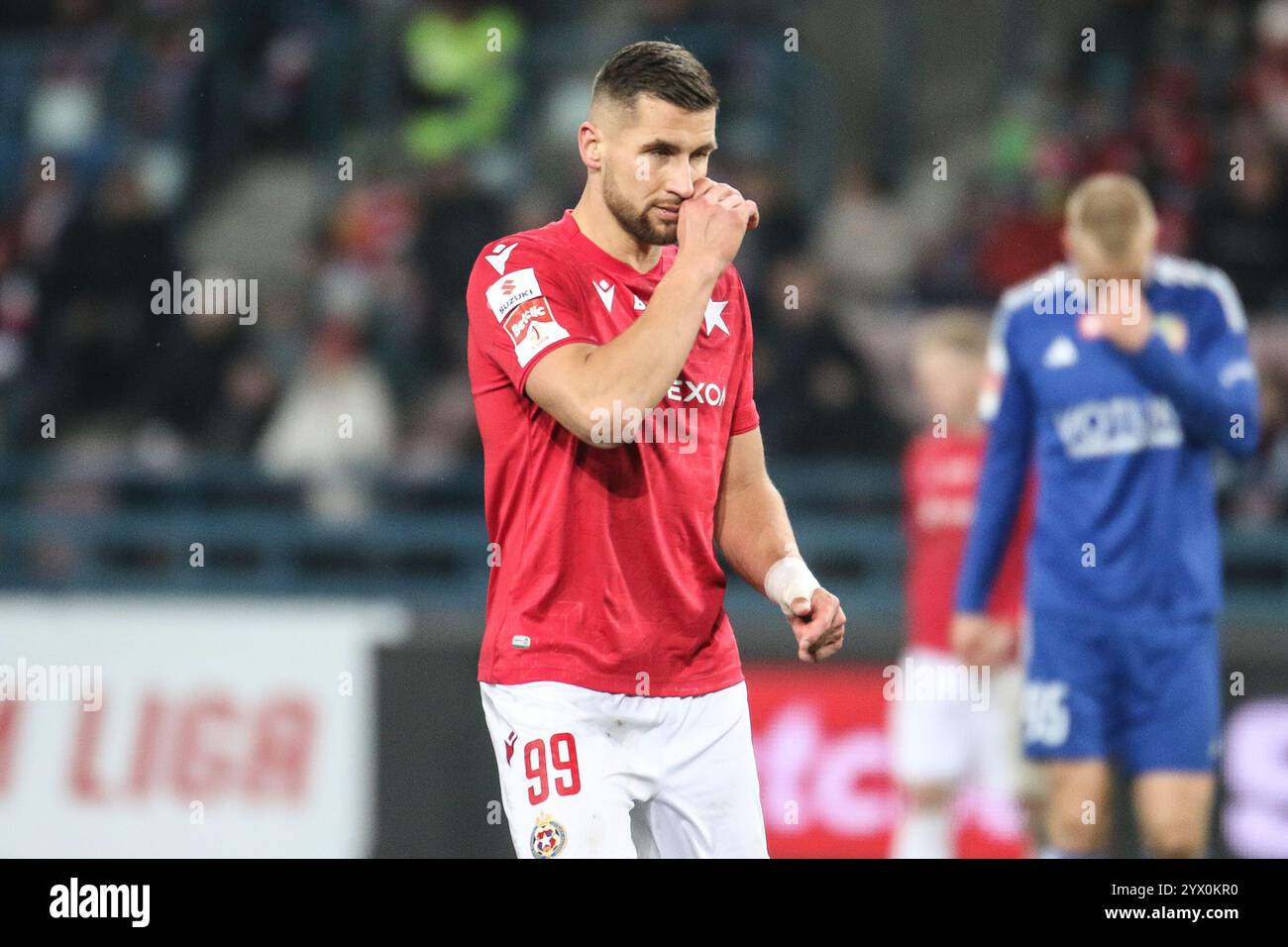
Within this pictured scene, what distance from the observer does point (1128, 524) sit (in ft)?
20.2

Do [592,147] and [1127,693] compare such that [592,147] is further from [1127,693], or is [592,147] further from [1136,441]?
[1127,693]

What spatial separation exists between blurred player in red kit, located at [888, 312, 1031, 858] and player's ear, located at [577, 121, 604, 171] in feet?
13.5

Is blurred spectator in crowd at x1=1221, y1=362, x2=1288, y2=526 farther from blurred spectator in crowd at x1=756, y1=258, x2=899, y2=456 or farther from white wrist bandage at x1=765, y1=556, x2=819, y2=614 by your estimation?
white wrist bandage at x1=765, y1=556, x2=819, y2=614

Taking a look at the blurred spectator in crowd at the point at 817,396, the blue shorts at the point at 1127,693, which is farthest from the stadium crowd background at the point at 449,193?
the blue shorts at the point at 1127,693

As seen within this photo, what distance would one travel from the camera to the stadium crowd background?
988 centimetres

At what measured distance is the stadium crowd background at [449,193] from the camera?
9883 mm

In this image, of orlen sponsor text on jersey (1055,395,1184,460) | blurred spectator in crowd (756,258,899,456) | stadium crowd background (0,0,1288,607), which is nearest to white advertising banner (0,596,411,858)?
stadium crowd background (0,0,1288,607)

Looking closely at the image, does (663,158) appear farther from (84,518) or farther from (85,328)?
(85,328)

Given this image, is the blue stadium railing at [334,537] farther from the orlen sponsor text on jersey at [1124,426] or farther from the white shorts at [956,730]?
the orlen sponsor text on jersey at [1124,426]

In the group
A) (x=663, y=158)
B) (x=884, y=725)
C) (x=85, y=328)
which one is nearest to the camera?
(x=663, y=158)

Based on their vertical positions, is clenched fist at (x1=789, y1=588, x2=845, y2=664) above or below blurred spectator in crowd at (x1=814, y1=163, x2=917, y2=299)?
below
